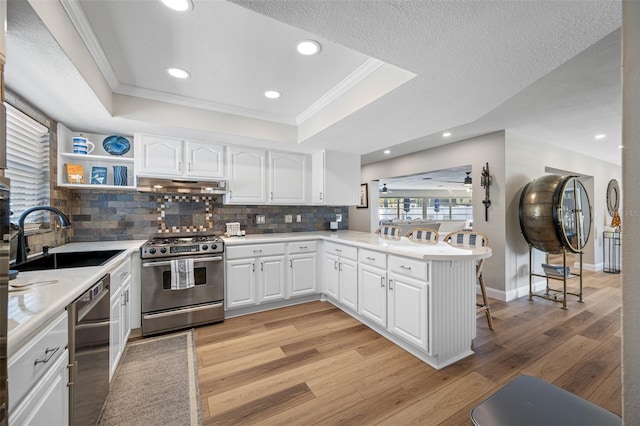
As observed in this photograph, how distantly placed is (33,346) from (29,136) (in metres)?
2.24

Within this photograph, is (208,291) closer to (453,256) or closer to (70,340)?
(70,340)

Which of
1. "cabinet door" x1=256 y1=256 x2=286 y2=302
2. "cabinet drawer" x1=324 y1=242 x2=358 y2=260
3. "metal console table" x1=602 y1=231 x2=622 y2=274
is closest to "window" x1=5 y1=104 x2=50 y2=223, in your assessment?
"cabinet door" x1=256 y1=256 x2=286 y2=302

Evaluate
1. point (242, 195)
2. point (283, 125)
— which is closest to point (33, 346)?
point (242, 195)

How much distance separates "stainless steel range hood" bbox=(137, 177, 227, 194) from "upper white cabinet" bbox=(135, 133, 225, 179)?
0.07 metres

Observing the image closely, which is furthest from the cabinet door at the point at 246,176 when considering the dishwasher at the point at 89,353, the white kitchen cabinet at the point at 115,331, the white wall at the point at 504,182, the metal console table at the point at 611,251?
the metal console table at the point at 611,251

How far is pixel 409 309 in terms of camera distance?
2.28m

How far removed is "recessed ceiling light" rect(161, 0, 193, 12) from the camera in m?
1.47

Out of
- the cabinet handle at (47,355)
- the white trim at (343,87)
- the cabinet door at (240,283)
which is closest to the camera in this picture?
the cabinet handle at (47,355)

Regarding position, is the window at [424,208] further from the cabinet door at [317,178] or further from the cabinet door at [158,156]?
the cabinet door at [158,156]

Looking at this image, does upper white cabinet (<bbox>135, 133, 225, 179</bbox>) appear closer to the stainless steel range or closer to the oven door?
the stainless steel range

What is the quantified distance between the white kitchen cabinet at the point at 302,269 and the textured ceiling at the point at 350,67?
135 centimetres

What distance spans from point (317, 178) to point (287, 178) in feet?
1.45

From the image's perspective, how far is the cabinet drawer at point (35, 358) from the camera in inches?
31.8

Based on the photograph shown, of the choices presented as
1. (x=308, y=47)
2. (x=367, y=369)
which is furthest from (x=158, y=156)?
(x=367, y=369)
